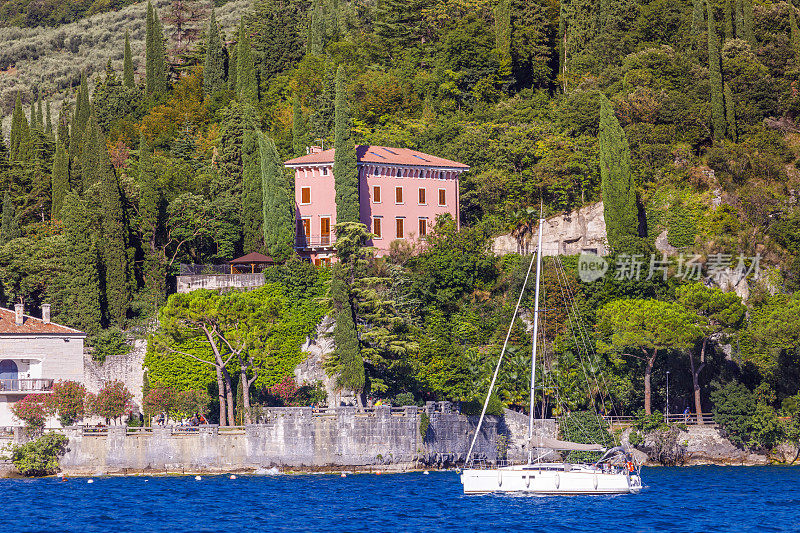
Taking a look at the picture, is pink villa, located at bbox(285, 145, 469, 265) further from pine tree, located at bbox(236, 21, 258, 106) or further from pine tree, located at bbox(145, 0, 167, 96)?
pine tree, located at bbox(145, 0, 167, 96)

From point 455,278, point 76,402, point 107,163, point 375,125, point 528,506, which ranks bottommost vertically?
point 528,506

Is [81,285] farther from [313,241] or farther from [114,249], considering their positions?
[313,241]

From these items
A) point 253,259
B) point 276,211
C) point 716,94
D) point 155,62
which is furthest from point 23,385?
point 155,62

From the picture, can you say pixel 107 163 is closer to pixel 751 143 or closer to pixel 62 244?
pixel 62 244

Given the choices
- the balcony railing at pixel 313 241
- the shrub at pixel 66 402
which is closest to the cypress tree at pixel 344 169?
the balcony railing at pixel 313 241

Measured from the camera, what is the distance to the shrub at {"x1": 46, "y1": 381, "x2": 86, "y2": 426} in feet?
198

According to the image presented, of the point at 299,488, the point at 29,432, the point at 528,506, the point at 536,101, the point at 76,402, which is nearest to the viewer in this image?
the point at 528,506

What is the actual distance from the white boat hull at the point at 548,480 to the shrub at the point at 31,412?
873 inches

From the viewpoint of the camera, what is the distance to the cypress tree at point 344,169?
234 feet

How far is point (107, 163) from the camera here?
72438mm

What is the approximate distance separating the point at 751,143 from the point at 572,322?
62.2ft

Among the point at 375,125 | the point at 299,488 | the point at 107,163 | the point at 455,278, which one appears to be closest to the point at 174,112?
the point at 375,125

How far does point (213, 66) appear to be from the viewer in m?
108

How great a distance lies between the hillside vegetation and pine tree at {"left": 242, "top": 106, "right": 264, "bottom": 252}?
165 mm
